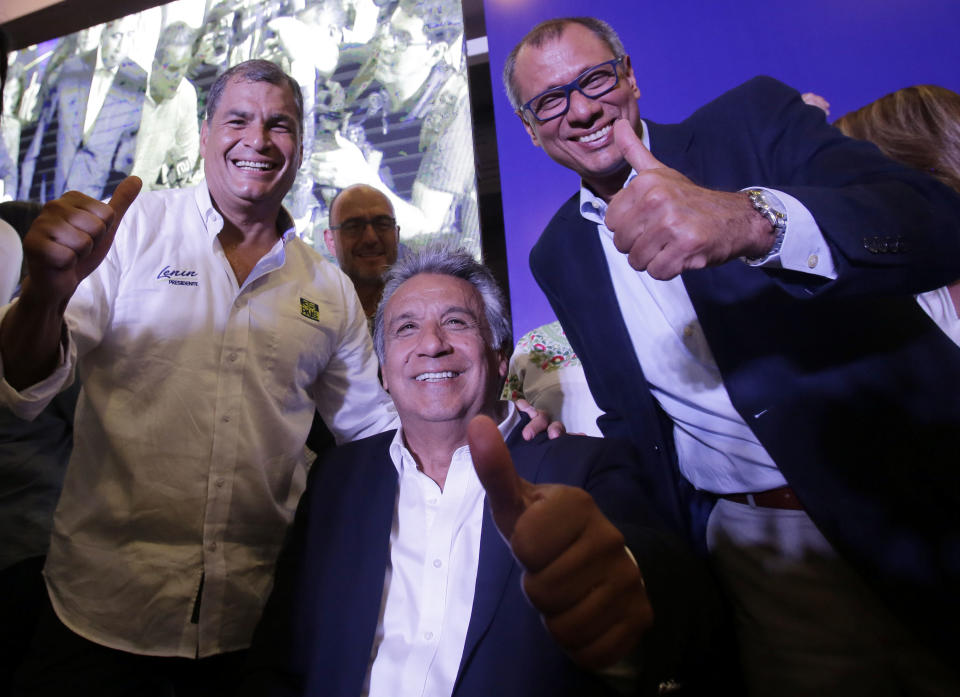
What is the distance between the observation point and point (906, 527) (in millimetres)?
1083

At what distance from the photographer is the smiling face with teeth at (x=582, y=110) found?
145 centimetres

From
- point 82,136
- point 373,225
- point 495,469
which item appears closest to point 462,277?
point 495,469

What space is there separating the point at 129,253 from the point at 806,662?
5.78ft

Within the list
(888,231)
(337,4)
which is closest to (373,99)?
(337,4)

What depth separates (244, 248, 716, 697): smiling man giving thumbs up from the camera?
0.67 metres

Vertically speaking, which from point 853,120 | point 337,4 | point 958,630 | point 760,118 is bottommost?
point 958,630

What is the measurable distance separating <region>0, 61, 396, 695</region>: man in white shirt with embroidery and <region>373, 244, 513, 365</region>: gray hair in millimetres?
204

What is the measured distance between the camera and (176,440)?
1.39 meters

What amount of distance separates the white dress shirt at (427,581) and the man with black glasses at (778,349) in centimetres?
46

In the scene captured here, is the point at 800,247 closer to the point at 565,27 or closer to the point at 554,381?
the point at 565,27

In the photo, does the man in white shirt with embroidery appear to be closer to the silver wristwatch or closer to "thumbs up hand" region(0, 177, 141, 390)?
"thumbs up hand" region(0, 177, 141, 390)

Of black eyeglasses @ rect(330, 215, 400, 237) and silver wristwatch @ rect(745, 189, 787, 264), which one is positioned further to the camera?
black eyeglasses @ rect(330, 215, 400, 237)

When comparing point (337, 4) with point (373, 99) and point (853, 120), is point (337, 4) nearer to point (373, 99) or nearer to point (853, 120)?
point (373, 99)

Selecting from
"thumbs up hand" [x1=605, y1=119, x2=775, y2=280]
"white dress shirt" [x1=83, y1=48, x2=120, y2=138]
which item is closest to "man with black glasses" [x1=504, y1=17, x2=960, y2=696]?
"thumbs up hand" [x1=605, y1=119, x2=775, y2=280]
